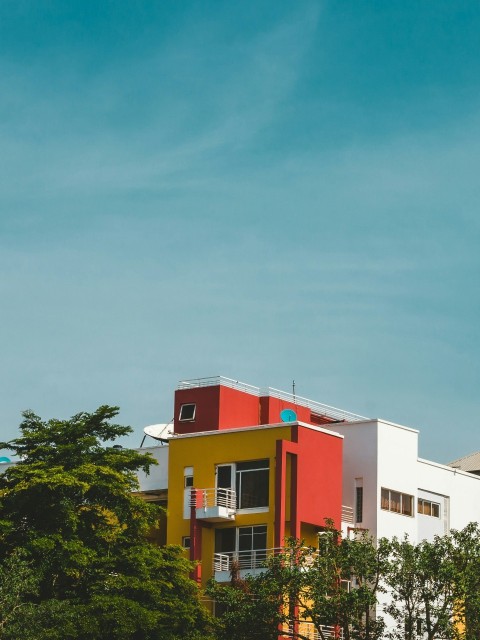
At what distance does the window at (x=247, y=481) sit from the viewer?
63312mm

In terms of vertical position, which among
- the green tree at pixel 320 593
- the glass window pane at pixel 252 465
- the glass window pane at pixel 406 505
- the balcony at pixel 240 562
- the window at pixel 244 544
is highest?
the glass window pane at pixel 252 465

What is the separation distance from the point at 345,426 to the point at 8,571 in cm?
2135

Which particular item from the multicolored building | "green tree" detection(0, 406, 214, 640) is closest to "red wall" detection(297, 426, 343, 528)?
the multicolored building

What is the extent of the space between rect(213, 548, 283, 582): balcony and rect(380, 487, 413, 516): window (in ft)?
22.2

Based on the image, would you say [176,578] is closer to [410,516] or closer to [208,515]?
[208,515]

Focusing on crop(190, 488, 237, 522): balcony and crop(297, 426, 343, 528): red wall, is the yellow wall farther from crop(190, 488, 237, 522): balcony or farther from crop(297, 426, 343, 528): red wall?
crop(297, 426, 343, 528): red wall

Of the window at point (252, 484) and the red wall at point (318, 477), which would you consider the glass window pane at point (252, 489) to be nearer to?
the window at point (252, 484)

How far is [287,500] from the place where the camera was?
2461 inches

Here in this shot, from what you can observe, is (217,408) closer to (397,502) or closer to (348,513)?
(348,513)

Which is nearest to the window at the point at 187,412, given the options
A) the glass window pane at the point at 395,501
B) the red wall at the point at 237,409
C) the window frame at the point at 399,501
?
the red wall at the point at 237,409

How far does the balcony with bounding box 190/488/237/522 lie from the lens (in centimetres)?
6303

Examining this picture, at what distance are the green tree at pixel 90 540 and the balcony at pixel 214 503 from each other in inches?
183

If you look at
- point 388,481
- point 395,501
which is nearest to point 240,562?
point 388,481

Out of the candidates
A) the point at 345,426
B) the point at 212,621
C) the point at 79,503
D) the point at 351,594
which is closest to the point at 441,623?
the point at 351,594
